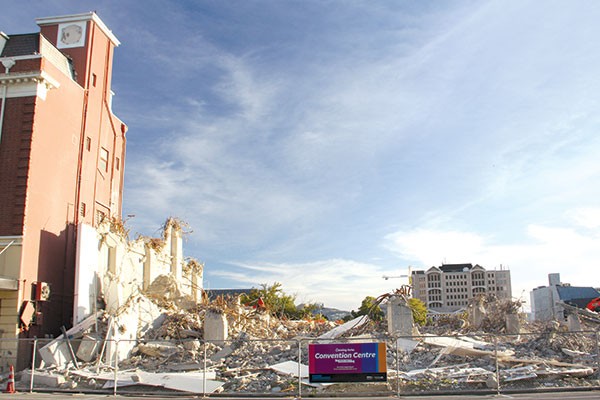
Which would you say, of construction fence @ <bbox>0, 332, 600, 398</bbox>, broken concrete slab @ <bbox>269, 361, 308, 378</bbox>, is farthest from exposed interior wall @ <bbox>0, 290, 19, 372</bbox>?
broken concrete slab @ <bbox>269, 361, 308, 378</bbox>

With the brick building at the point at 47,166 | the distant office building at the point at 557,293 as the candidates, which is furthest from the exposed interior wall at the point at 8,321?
the distant office building at the point at 557,293

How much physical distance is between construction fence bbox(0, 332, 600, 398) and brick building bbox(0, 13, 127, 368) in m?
2.31

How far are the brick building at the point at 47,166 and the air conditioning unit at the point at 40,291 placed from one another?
0.04m

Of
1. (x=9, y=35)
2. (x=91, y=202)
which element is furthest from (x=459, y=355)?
(x=9, y=35)

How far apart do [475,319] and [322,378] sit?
13.2m

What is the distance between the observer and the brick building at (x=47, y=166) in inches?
953

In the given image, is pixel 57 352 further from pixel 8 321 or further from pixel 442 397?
pixel 442 397

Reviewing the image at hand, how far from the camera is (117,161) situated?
35.3 metres

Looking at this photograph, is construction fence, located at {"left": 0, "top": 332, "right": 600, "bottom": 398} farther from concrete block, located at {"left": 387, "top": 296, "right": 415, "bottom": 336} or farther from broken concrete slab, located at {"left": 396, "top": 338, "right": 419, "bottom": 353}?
concrete block, located at {"left": 387, "top": 296, "right": 415, "bottom": 336}

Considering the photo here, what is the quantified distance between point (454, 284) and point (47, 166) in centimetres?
15932

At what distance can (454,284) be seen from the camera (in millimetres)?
172000

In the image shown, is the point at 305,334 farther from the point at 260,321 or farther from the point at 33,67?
the point at 33,67

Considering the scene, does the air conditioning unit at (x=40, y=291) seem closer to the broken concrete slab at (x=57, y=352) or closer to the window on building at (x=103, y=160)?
the broken concrete slab at (x=57, y=352)

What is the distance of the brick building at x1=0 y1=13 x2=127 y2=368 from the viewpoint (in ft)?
79.4
